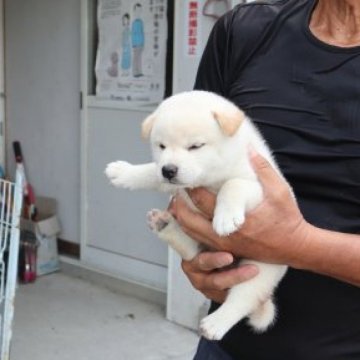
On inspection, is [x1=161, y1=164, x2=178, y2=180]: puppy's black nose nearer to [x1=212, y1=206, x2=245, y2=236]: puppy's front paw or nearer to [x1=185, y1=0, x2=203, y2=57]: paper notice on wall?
[x1=212, y1=206, x2=245, y2=236]: puppy's front paw

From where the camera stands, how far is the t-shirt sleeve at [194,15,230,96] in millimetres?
1462

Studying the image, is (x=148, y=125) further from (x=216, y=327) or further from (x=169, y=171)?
(x=216, y=327)

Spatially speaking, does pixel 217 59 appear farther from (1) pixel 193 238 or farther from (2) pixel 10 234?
A: (2) pixel 10 234

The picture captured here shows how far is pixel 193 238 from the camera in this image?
142 centimetres

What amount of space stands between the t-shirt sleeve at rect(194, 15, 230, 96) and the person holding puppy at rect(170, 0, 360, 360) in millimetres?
22

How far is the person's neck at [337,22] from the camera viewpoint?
1.35 meters

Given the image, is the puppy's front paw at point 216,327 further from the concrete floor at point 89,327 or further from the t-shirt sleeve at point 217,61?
the concrete floor at point 89,327

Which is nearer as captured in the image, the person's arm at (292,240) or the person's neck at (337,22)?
the person's arm at (292,240)

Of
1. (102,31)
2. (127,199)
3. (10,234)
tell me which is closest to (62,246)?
(127,199)

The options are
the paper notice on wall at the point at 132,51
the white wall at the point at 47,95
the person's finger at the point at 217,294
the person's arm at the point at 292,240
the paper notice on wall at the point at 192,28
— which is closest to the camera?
the person's arm at the point at 292,240

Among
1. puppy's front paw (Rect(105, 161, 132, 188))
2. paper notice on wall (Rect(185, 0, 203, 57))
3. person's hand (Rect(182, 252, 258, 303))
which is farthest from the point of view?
paper notice on wall (Rect(185, 0, 203, 57))

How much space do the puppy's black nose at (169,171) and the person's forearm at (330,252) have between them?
29 cm

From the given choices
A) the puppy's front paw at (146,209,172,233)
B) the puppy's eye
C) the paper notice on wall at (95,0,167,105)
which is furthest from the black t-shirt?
the paper notice on wall at (95,0,167,105)

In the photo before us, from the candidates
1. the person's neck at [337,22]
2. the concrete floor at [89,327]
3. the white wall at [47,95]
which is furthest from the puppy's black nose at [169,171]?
the white wall at [47,95]
